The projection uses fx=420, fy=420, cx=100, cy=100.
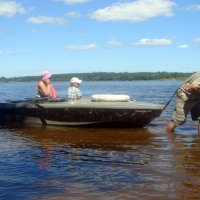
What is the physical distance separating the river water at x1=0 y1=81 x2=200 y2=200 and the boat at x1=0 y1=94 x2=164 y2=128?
1.59ft

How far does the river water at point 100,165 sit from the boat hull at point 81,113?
0.48m

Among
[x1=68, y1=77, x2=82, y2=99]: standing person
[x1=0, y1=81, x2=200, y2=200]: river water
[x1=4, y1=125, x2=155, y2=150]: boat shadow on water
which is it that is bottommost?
[x1=0, y1=81, x2=200, y2=200]: river water

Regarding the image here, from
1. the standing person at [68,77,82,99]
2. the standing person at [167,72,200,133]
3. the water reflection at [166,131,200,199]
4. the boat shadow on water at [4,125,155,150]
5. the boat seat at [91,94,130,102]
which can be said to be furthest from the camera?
the standing person at [68,77,82,99]

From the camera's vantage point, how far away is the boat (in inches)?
390

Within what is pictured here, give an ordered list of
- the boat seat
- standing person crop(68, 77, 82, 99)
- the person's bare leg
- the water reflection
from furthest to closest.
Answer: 1. standing person crop(68, 77, 82, 99)
2. the boat seat
3. the person's bare leg
4. the water reflection

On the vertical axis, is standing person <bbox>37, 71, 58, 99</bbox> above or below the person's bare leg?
above

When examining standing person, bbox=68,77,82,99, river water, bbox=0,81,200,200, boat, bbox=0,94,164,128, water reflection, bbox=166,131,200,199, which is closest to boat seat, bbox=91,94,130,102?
boat, bbox=0,94,164,128

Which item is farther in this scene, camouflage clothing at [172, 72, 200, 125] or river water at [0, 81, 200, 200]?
camouflage clothing at [172, 72, 200, 125]

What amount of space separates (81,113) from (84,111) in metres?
0.13

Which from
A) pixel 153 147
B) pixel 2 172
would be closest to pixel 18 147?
pixel 2 172

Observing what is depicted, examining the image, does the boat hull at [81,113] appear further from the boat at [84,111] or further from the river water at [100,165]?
the river water at [100,165]

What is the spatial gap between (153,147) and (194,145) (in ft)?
2.58

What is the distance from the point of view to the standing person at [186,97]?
8.76 metres

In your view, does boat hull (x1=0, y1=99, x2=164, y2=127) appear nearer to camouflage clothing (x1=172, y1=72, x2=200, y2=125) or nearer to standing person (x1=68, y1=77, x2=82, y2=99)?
standing person (x1=68, y1=77, x2=82, y2=99)
